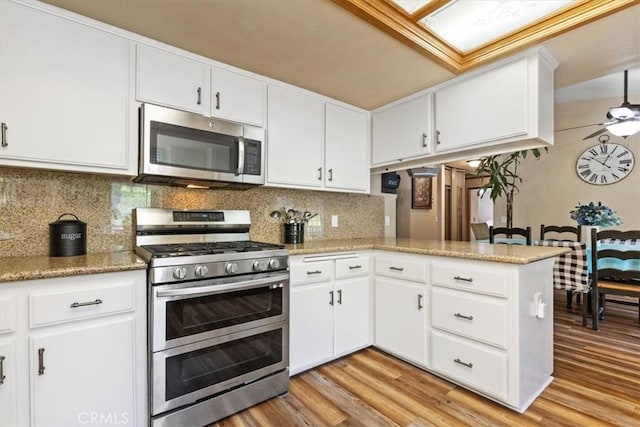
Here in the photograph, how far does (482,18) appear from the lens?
5.93 feet

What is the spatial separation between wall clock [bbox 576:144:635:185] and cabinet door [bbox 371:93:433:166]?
413 cm

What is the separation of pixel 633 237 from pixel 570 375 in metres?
2.16

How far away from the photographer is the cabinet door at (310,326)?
2.13 metres

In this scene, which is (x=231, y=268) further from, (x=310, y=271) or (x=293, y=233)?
(x=293, y=233)

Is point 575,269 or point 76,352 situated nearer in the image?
point 76,352

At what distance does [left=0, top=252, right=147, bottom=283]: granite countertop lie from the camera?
128 cm

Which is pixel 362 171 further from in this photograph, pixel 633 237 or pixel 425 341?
pixel 633 237

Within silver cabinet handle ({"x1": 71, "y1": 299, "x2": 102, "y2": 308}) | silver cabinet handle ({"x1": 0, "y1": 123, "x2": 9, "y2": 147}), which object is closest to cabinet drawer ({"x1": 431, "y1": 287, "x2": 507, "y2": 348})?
silver cabinet handle ({"x1": 71, "y1": 299, "x2": 102, "y2": 308})

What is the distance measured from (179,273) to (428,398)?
1.63 meters

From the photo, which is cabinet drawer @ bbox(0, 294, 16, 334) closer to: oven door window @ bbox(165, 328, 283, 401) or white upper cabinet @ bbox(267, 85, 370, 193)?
oven door window @ bbox(165, 328, 283, 401)

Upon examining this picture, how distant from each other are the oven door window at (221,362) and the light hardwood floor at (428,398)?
0.24 meters

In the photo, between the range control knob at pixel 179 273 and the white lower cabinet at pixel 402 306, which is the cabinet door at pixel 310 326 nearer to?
the white lower cabinet at pixel 402 306

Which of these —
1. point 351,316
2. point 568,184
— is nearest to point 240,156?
point 351,316

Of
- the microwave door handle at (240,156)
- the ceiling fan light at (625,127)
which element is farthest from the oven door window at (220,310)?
the ceiling fan light at (625,127)
